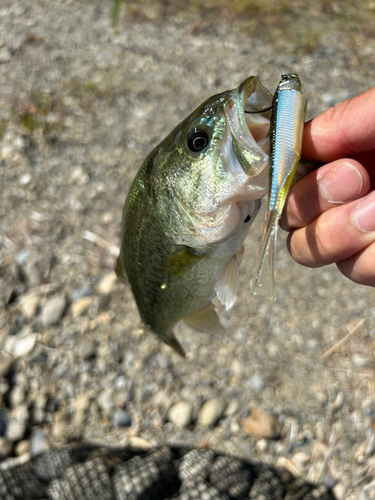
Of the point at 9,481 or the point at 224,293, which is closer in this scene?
the point at 224,293

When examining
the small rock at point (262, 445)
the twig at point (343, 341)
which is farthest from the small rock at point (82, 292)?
Result: the twig at point (343, 341)

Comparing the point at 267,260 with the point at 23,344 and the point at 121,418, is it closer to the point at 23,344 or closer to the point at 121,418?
the point at 121,418

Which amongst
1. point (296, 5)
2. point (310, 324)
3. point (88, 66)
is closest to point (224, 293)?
point (310, 324)

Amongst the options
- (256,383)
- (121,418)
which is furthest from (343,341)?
(121,418)

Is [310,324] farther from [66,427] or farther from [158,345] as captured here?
[66,427]

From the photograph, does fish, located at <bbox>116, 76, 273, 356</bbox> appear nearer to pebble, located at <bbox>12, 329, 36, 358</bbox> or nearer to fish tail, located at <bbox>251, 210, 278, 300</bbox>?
fish tail, located at <bbox>251, 210, 278, 300</bbox>

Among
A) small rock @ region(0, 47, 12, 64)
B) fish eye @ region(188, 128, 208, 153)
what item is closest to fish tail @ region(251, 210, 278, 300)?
fish eye @ region(188, 128, 208, 153)

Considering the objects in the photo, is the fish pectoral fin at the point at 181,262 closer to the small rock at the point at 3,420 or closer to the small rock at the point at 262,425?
the small rock at the point at 262,425
